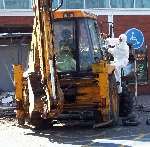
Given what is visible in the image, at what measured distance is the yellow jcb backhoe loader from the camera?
12938mm

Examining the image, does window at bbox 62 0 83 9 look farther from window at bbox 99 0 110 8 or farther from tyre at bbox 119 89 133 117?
tyre at bbox 119 89 133 117

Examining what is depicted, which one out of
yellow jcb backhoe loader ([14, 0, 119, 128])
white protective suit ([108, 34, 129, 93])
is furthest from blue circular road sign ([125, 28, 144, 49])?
yellow jcb backhoe loader ([14, 0, 119, 128])

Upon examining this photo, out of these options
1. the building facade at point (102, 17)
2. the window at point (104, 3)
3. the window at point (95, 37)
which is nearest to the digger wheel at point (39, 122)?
the window at point (95, 37)

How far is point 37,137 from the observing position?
523 inches

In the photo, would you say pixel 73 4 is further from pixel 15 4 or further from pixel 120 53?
pixel 120 53

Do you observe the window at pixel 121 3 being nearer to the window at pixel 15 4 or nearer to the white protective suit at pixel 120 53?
the window at pixel 15 4

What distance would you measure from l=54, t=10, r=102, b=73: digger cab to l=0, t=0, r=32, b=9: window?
1038cm

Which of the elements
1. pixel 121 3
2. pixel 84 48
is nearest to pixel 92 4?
pixel 121 3

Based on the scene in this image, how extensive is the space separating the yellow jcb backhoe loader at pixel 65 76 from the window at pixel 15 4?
10.2m

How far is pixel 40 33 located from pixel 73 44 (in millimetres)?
1630

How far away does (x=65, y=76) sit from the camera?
46.9 feet

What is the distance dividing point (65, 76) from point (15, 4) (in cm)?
1128

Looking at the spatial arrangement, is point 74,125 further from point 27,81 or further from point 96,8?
point 96,8

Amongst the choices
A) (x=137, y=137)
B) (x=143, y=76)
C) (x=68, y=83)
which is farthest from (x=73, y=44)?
(x=143, y=76)
